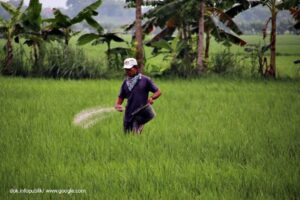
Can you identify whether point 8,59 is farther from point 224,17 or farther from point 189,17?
point 224,17

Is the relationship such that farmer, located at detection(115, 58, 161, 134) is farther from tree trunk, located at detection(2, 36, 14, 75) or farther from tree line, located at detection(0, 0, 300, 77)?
tree trunk, located at detection(2, 36, 14, 75)

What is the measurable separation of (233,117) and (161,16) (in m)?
6.45

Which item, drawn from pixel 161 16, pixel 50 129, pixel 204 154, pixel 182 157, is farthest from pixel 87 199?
pixel 161 16

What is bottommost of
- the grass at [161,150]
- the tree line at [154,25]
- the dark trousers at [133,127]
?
the grass at [161,150]

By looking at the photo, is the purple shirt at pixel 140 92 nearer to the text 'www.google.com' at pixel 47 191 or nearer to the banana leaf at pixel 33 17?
the text 'www.google.com' at pixel 47 191

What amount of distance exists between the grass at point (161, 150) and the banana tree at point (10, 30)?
4.14 metres

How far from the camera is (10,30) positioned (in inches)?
519

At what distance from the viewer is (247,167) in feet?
14.6

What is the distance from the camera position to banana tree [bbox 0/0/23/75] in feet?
42.8

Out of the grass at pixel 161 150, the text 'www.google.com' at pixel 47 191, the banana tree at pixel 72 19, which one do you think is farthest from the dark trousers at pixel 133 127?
the banana tree at pixel 72 19

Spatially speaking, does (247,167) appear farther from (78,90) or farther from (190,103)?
(78,90)

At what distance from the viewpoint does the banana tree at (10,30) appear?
13.1m

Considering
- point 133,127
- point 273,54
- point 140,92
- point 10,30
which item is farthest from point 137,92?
point 273,54

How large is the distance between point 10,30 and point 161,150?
9179 mm
